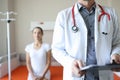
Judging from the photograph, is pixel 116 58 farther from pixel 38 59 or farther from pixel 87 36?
pixel 38 59

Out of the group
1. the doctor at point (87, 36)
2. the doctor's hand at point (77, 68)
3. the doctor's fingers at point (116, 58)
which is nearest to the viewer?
the doctor's hand at point (77, 68)

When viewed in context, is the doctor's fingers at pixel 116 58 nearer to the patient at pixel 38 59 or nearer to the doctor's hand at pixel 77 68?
the doctor's hand at pixel 77 68

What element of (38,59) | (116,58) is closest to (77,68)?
(116,58)

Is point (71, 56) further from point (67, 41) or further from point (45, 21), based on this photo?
point (45, 21)

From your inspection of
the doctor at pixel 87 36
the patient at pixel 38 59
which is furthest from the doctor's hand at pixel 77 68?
the patient at pixel 38 59

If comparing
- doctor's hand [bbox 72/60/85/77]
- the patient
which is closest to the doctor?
doctor's hand [bbox 72/60/85/77]

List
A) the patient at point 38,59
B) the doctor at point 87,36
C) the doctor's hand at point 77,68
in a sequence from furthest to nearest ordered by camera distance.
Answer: the patient at point 38,59 → the doctor at point 87,36 → the doctor's hand at point 77,68

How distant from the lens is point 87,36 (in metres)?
1.26

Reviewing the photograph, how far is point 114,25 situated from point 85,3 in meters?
0.23

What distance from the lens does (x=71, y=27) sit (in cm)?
129

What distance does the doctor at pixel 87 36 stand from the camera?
125 cm

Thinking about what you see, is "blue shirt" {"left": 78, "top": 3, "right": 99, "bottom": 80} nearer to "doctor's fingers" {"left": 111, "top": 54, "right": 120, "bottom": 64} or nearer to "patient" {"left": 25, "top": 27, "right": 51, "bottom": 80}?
"doctor's fingers" {"left": 111, "top": 54, "right": 120, "bottom": 64}

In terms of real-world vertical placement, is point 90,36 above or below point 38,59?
above

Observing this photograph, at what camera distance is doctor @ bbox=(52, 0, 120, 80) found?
1.25 m
